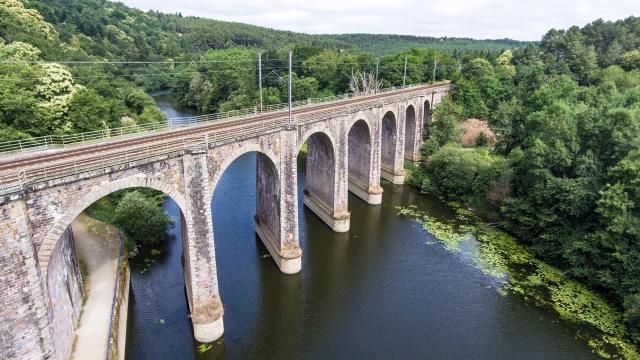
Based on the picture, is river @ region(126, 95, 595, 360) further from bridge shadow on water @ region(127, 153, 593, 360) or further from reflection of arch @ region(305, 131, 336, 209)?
reflection of arch @ region(305, 131, 336, 209)

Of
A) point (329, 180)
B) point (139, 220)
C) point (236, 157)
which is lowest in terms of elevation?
point (139, 220)

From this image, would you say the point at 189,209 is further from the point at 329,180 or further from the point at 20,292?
the point at 329,180

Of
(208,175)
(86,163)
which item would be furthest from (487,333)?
(86,163)

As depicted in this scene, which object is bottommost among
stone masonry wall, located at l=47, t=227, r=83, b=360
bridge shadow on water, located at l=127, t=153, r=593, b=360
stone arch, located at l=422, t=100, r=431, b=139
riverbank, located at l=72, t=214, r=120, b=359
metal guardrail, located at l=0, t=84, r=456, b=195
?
bridge shadow on water, located at l=127, t=153, r=593, b=360

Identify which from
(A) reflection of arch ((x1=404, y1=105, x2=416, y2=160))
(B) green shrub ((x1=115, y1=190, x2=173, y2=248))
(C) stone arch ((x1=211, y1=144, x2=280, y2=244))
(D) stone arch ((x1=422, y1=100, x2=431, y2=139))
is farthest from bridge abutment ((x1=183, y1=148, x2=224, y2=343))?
(D) stone arch ((x1=422, y1=100, x2=431, y2=139))

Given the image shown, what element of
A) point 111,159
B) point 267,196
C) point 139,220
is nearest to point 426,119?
point 267,196

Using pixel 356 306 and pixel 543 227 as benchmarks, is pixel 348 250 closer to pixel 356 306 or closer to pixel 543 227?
pixel 356 306
